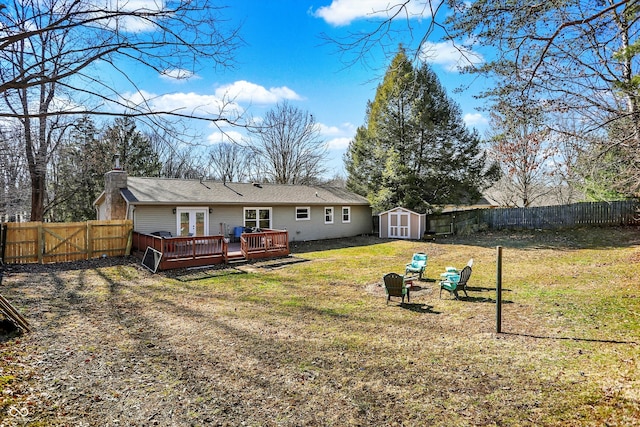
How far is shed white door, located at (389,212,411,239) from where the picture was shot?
68.8 feet

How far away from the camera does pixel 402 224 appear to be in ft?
69.2

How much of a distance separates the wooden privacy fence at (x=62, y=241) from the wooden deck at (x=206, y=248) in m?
0.68

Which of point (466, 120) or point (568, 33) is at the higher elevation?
point (466, 120)

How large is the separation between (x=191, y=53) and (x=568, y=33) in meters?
6.09

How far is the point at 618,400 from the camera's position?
362cm

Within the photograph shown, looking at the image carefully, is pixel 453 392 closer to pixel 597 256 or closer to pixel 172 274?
pixel 172 274

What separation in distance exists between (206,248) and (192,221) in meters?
3.49

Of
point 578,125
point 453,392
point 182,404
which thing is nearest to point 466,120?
point 578,125

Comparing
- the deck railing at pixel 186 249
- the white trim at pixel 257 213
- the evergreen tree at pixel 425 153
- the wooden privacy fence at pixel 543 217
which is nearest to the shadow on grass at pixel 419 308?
the deck railing at pixel 186 249

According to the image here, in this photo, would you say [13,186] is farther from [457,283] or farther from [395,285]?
[457,283]

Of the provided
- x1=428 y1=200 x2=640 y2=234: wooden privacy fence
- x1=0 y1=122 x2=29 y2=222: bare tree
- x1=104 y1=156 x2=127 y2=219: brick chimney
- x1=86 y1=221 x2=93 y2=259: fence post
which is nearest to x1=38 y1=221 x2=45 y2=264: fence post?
x1=86 y1=221 x2=93 y2=259: fence post

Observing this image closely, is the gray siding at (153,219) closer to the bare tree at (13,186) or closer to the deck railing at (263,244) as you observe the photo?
the deck railing at (263,244)

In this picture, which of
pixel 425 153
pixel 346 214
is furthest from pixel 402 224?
pixel 425 153

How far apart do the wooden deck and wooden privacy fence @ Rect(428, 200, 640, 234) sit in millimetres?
11564
